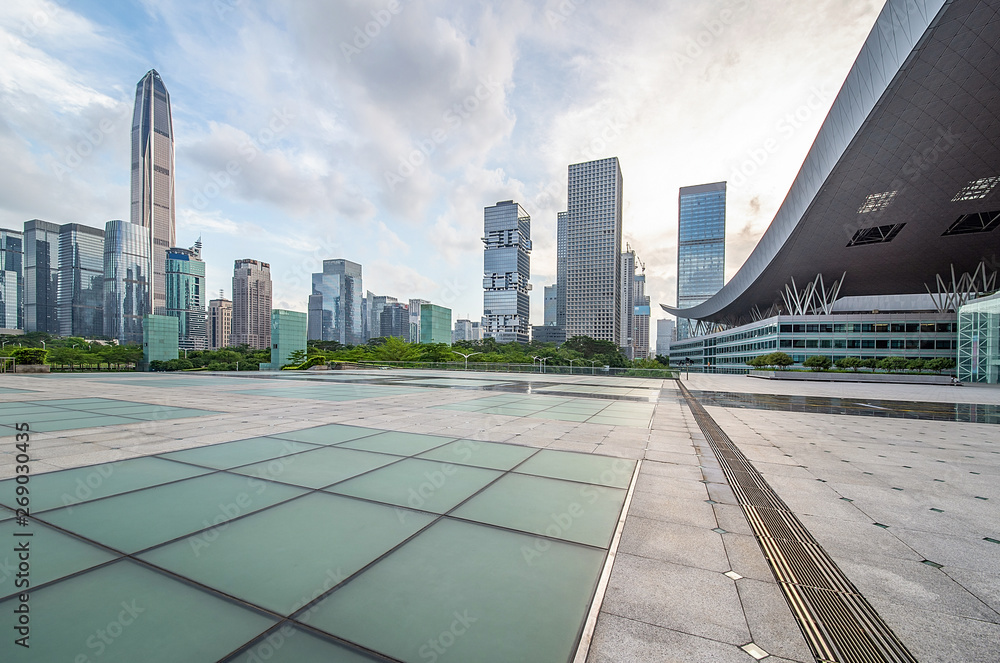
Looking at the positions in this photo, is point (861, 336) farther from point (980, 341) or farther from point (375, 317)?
point (375, 317)

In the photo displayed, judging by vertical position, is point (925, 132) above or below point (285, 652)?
above

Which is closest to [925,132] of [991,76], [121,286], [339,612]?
[991,76]

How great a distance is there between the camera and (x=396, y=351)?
6588cm

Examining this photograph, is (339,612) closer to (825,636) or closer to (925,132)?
(825,636)

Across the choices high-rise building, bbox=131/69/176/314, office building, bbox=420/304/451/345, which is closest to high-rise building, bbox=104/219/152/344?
high-rise building, bbox=131/69/176/314

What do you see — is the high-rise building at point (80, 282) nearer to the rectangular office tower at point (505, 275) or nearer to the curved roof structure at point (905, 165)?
the rectangular office tower at point (505, 275)

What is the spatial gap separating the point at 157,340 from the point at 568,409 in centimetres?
7209


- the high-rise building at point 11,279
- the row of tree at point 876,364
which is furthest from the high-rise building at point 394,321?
the row of tree at point 876,364

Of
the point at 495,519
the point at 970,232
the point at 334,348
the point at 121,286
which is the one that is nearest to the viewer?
the point at 495,519

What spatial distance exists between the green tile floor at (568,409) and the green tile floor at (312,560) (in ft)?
17.9

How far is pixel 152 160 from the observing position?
182 m

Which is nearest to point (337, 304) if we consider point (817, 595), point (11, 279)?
point (11, 279)

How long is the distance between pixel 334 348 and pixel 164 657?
9403 centimetres

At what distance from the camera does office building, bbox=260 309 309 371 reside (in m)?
60.6
